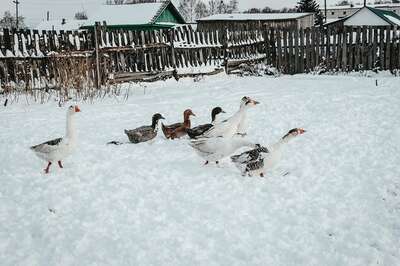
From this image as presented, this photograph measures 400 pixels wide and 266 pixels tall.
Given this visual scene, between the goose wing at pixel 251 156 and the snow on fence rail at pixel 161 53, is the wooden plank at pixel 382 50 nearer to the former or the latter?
the snow on fence rail at pixel 161 53

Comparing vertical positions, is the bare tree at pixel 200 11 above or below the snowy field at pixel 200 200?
above

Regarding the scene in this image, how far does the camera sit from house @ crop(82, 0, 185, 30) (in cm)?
4243

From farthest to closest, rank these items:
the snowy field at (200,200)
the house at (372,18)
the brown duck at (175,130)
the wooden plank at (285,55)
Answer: the house at (372,18) < the wooden plank at (285,55) < the brown duck at (175,130) < the snowy field at (200,200)

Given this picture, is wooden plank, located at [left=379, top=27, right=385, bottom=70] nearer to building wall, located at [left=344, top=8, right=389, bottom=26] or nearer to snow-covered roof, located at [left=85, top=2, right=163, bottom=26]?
building wall, located at [left=344, top=8, right=389, bottom=26]

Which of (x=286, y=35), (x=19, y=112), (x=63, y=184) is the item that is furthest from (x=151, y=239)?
(x=286, y=35)

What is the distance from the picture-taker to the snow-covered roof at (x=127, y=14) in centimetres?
4269

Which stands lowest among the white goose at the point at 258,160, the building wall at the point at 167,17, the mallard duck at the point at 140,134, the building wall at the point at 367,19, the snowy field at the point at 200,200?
the snowy field at the point at 200,200

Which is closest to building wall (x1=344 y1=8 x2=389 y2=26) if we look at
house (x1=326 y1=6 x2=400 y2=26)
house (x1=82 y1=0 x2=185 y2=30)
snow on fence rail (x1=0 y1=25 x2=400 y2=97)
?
house (x1=326 y1=6 x2=400 y2=26)

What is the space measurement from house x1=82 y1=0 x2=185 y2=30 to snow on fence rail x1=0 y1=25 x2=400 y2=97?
2366 centimetres

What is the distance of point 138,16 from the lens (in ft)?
142

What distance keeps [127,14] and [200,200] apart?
42145 millimetres

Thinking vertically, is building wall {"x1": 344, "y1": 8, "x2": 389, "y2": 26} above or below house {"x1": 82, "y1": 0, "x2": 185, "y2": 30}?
below

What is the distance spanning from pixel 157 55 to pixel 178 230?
1182 centimetres

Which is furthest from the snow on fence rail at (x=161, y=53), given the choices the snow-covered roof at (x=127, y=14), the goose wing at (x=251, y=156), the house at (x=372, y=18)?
the snow-covered roof at (x=127, y=14)
